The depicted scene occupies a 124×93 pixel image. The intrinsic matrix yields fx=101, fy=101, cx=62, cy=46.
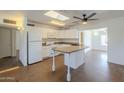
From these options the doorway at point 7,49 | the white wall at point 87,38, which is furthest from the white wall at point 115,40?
the white wall at point 87,38

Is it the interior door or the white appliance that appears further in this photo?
the white appliance

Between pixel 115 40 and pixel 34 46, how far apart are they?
2.67 meters

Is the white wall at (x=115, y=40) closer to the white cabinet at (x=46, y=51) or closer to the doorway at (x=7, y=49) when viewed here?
the doorway at (x=7, y=49)

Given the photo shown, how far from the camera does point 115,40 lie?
249 cm

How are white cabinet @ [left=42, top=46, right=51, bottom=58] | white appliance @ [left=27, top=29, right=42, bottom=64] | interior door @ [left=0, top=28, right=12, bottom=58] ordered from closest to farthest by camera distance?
interior door @ [left=0, top=28, right=12, bottom=58] < white appliance @ [left=27, top=29, right=42, bottom=64] < white cabinet @ [left=42, top=46, right=51, bottom=58]

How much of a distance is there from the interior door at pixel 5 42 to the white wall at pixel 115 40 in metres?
2.44

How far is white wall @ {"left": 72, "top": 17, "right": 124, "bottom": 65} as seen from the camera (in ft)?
7.58

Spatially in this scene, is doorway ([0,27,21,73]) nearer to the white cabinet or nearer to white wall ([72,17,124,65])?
the white cabinet

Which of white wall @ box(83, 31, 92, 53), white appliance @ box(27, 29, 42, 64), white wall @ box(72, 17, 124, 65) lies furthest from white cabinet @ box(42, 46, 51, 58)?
white wall @ box(72, 17, 124, 65)

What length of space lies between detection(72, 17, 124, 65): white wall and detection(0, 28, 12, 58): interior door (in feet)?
8.00

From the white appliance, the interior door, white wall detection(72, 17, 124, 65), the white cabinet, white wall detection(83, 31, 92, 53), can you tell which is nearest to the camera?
the interior door
